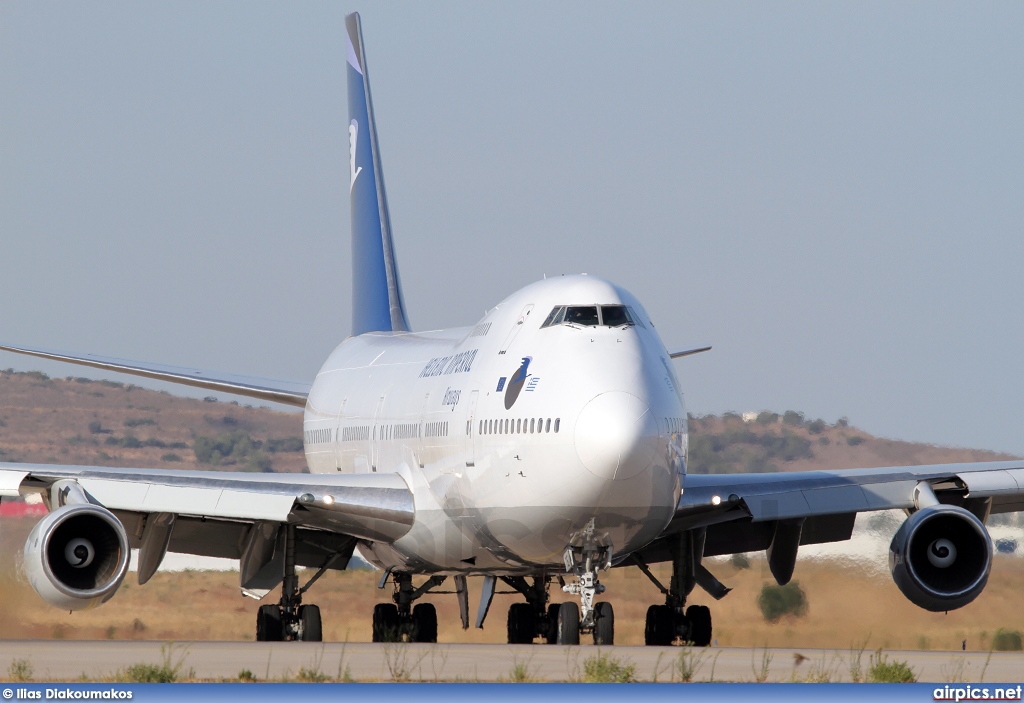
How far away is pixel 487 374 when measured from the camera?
68.2 feet

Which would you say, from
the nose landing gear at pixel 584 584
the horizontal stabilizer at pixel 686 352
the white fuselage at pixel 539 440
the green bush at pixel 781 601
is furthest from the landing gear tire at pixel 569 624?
the horizontal stabilizer at pixel 686 352

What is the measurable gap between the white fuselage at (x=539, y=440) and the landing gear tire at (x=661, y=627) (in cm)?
190

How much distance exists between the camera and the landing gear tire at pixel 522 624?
24.1 m

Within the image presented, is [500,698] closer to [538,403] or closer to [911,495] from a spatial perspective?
[538,403]

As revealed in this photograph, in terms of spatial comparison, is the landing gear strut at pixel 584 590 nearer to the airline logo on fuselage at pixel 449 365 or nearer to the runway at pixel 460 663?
the runway at pixel 460 663

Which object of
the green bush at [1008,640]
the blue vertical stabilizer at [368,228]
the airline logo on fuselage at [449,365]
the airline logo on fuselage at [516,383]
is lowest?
the green bush at [1008,640]

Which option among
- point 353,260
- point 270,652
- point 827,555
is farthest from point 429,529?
point 353,260

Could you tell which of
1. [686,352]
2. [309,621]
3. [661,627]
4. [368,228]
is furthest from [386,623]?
[368,228]

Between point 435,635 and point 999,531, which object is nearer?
point 435,635

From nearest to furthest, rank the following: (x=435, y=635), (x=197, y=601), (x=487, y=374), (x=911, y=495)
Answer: (x=487, y=374)
(x=911, y=495)
(x=435, y=635)
(x=197, y=601)

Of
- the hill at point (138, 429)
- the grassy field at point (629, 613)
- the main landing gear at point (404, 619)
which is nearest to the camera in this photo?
the main landing gear at point (404, 619)

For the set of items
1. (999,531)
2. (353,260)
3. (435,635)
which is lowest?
(435,635)

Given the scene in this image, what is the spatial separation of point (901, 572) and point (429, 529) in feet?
18.3

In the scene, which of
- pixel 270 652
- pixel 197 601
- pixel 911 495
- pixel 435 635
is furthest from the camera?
pixel 197 601
